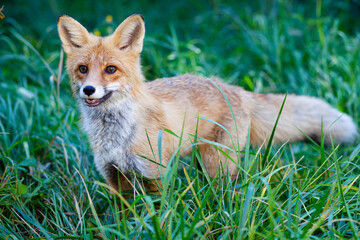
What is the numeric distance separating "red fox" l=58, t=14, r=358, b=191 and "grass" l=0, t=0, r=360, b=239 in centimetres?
25

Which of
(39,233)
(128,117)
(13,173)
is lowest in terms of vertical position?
(39,233)

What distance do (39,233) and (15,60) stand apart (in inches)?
155

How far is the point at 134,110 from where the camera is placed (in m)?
3.29

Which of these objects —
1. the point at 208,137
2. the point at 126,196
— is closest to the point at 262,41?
the point at 208,137

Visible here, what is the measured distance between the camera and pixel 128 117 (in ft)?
10.7

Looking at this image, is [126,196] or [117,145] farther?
[126,196]

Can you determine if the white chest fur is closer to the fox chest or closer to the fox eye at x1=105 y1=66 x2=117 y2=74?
the fox chest

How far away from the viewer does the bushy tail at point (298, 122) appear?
3936mm

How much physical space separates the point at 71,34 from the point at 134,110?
1.02 meters

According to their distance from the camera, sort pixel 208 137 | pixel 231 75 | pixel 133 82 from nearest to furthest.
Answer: pixel 133 82 < pixel 208 137 < pixel 231 75

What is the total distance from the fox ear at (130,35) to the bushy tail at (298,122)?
5.15ft

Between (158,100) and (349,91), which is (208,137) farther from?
(349,91)

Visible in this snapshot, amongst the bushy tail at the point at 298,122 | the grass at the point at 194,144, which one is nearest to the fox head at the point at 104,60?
the grass at the point at 194,144

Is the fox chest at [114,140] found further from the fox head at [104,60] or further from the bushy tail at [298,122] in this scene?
the bushy tail at [298,122]
